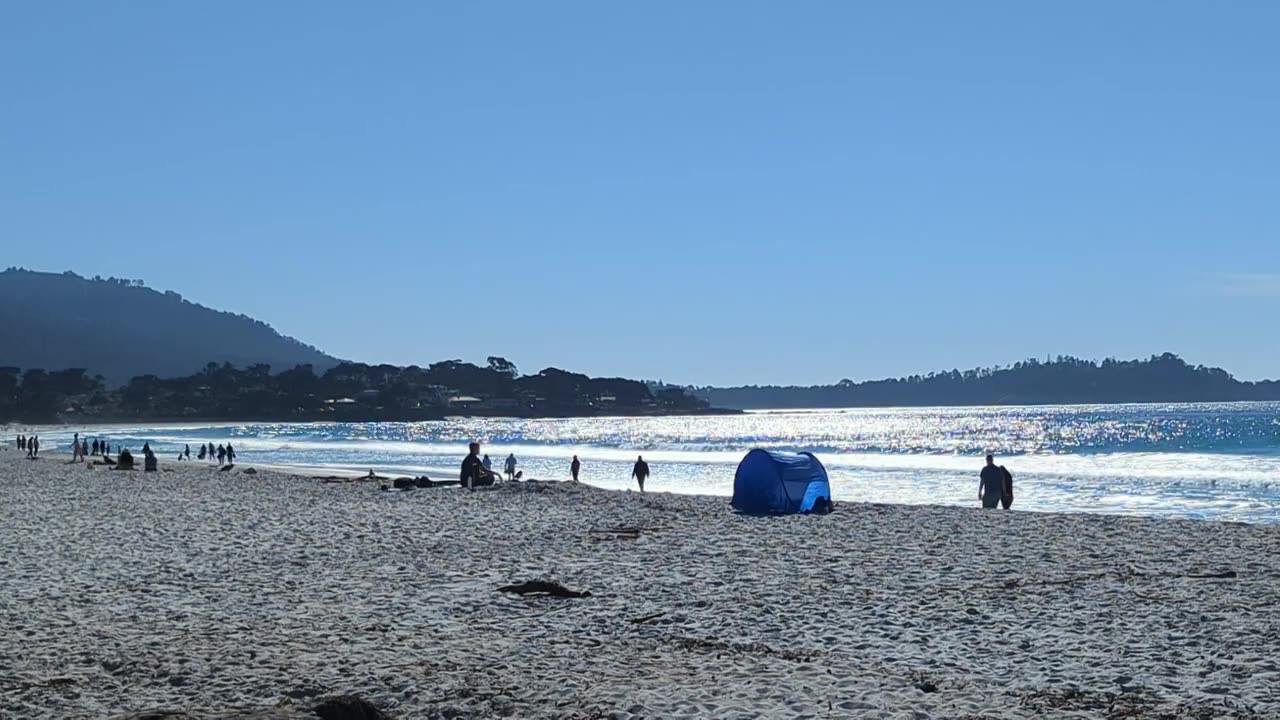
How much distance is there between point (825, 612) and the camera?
1123cm

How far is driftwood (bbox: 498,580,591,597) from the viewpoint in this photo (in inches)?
484

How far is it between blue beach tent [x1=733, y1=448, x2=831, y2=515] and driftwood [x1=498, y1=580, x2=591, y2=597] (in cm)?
979

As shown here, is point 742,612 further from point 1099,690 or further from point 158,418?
point 158,418

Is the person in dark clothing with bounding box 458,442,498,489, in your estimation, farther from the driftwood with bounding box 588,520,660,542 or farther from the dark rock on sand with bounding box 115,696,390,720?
the dark rock on sand with bounding box 115,696,390,720

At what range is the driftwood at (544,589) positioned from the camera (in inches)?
484

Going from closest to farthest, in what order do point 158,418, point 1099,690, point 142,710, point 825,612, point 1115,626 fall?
point 142,710
point 1099,690
point 1115,626
point 825,612
point 158,418

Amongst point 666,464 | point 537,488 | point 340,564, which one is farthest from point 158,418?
point 340,564

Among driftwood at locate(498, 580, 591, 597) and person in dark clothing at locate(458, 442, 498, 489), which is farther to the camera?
person in dark clothing at locate(458, 442, 498, 489)

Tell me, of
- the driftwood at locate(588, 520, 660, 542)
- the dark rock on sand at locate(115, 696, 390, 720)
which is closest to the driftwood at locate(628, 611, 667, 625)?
the dark rock on sand at locate(115, 696, 390, 720)

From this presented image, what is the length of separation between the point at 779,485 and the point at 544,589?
10.3 meters

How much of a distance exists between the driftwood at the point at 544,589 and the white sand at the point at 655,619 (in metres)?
0.25

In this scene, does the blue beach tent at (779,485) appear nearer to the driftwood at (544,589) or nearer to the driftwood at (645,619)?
the driftwood at (544,589)

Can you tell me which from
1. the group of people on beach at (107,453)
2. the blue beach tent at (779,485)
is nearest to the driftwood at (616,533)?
the blue beach tent at (779,485)

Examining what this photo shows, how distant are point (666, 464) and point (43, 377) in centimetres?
15539
